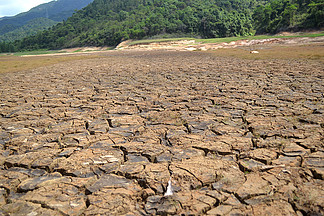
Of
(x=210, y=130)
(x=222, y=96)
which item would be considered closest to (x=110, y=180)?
(x=210, y=130)

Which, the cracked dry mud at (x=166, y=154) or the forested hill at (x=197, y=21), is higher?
the forested hill at (x=197, y=21)

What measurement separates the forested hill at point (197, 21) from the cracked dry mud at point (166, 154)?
33721mm

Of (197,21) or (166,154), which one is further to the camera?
(197,21)

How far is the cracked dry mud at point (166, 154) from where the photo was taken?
2186 millimetres

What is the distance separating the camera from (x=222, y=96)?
5.81 metres

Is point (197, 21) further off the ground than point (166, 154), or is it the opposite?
point (197, 21)

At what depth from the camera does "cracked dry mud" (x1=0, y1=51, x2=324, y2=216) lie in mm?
2186

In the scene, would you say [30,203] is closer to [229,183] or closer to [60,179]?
[60,179]

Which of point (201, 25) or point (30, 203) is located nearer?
point (30, 203)

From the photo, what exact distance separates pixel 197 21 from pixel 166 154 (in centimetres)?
6159

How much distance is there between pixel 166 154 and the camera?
3.09 m

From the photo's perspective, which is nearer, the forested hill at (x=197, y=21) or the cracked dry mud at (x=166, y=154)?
the cracked dry mud at (x=166, y=154)

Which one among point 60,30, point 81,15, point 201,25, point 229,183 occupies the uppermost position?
point 81,15

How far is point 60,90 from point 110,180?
5514mm
